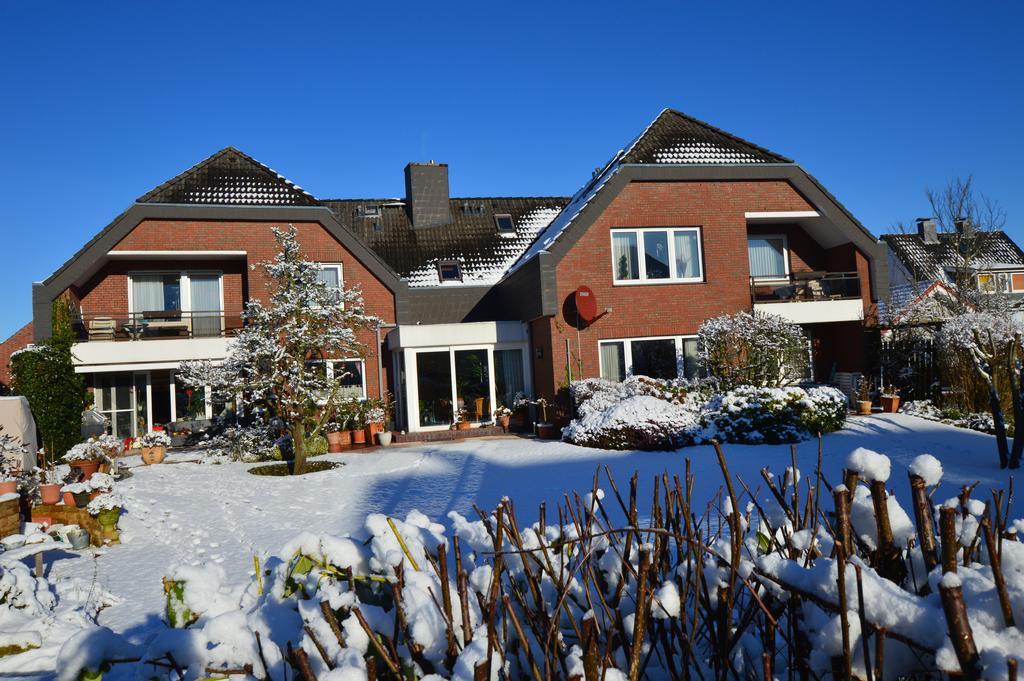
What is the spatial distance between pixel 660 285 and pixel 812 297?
4.52 meters

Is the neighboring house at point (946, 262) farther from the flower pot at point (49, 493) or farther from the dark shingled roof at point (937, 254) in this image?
the flower pot at point (49, 493)

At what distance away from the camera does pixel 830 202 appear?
19.5 metres

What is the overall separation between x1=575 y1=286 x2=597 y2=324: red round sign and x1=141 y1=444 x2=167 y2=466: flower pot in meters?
A: 9.70

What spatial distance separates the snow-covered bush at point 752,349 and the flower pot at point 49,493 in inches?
475

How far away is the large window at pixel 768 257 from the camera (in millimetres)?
20641

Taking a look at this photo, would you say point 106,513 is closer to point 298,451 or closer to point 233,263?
point 298,451

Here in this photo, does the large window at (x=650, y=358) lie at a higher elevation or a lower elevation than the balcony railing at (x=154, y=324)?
lower

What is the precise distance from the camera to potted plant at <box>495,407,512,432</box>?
1822 centimetres

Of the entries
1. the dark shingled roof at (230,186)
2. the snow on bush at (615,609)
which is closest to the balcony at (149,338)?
the dark shingled roof at (230,186)

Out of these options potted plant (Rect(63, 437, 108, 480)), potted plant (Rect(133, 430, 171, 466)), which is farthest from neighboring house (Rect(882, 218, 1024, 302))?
potted plant (Rect(63, 437, 108, 480))

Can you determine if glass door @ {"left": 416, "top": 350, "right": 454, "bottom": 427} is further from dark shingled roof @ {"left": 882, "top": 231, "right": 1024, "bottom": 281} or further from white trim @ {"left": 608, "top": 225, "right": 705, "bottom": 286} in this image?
dark shingled roof @ {"left": 882, "top": 231, "right": 1024, "bottom": 281}

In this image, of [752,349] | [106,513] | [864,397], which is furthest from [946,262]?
[106,513]

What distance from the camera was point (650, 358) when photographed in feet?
59.8

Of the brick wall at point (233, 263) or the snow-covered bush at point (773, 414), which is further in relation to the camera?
the brick wall at point (233, 263)
